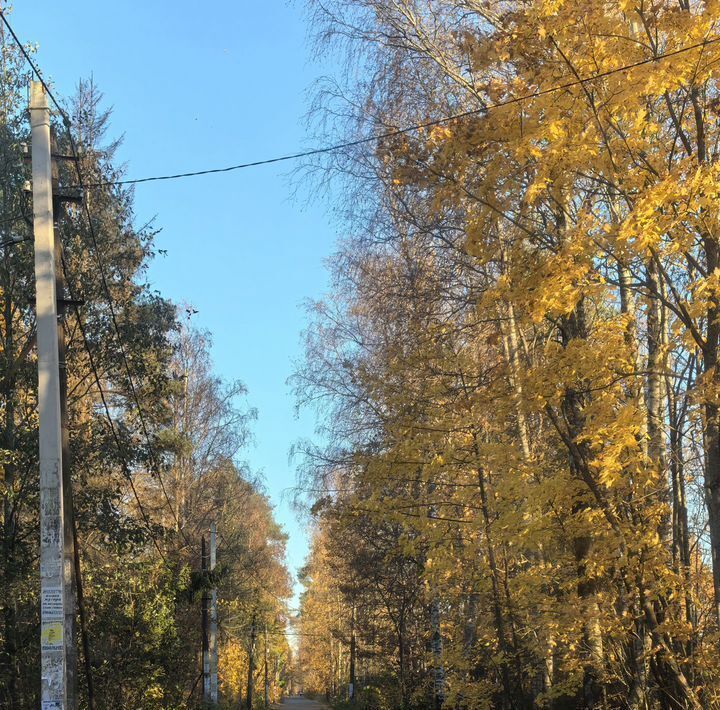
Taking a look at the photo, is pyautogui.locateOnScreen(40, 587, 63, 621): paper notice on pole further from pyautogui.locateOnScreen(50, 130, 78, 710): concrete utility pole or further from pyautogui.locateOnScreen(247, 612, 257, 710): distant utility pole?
pyautogui.locateOnScreen(247, 612, 257, 710): distant utility pole

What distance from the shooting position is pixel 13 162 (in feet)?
53.5

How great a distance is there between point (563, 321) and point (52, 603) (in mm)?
6937

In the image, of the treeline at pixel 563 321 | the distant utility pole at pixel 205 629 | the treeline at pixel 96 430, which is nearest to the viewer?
the treeline at pixel 563 321

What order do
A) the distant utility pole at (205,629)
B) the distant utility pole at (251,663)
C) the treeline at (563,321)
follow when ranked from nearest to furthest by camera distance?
the treeline at (563,321)
the distant utility pole at (205,629)
the distant utility pole at (251,663)

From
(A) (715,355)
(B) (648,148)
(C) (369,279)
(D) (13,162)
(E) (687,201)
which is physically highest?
(D) (13,162)

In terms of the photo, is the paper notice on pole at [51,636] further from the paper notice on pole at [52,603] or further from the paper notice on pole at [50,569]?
the paper notice on pole at [50,569]

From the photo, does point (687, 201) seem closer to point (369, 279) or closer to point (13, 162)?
point (369, 279)

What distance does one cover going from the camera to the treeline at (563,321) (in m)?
6.96

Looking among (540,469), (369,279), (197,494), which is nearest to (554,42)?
(540,469)

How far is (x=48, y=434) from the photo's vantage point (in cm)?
816

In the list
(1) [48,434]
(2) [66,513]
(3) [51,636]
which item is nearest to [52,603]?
(3) [51,636]

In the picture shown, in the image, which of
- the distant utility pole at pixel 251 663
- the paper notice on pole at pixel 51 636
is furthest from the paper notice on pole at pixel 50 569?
the distant utility pole at pixel 251 663

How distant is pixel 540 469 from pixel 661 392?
209 centimetres

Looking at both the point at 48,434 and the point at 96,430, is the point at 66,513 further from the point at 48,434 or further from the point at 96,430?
the point at 96,430
